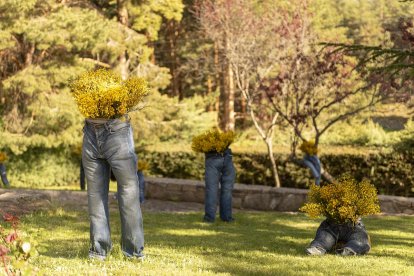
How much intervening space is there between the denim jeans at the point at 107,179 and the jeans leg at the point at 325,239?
240cm

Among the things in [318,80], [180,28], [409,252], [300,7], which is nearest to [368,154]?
[318,80]

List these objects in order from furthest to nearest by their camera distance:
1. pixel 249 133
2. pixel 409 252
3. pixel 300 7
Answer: pixel 249 133 → pixel 300 7 → pixel 409 252

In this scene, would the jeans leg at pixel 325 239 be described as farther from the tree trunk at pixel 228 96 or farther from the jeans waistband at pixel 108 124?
the tree trunk at pixel 228 96

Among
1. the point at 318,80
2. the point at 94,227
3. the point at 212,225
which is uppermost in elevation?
the point at 318,80

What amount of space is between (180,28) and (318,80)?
18.9 meters

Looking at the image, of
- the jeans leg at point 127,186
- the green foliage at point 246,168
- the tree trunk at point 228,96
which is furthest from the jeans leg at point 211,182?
the tree trunk at point 228,96

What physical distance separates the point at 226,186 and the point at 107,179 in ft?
17.7

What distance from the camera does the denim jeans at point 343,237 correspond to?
762 centimetres

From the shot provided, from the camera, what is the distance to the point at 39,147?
2239 centimetres

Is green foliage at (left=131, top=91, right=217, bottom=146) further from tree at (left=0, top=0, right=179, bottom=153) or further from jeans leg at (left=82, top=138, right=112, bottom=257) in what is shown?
jeans leg at (left=82, top=138, right=112, bottom=257)

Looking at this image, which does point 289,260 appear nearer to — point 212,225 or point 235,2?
point 212,225

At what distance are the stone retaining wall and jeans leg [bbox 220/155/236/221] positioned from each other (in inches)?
139

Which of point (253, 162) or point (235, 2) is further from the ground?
point (235, 2)

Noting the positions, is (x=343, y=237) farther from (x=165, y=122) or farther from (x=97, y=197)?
(x=165, y=122)
